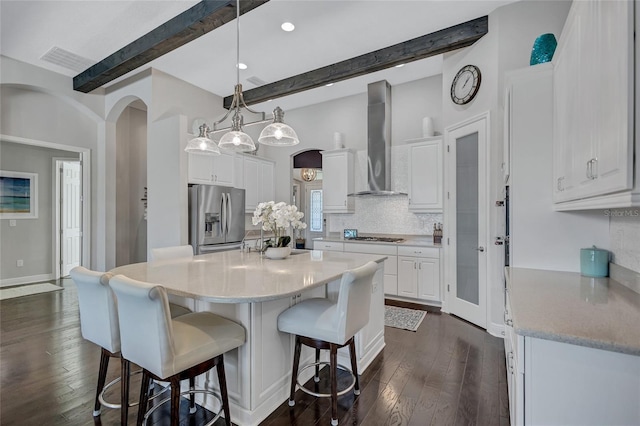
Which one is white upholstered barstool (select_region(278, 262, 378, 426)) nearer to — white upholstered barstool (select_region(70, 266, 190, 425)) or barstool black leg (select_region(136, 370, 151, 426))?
barstool black leg (select_region(136, 370, 151, 426))

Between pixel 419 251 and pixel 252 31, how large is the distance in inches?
137

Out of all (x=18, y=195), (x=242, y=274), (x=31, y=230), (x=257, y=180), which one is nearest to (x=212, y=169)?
(x=257, y=180)

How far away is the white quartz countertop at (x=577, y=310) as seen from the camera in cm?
106

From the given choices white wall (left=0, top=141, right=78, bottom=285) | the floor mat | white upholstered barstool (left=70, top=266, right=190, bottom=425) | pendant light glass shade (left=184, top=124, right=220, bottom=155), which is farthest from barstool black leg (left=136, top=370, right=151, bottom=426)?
white wall (left=0, top=141, right=78, bottom=285)

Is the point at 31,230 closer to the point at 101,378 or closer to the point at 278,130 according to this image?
the point at 101,378

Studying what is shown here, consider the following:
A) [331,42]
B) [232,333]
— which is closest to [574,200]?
[232,333]

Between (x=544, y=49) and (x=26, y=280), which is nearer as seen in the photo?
(x=544, y=49)

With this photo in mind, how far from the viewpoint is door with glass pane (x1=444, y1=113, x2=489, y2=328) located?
132 inches

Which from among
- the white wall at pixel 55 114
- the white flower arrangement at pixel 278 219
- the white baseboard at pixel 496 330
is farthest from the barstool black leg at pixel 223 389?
the white wall at pixel 55 114

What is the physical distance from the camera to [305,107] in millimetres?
5992

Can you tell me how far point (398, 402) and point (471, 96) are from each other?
3237 millimetres

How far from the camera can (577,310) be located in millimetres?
1347

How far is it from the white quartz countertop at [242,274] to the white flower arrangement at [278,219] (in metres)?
0.19

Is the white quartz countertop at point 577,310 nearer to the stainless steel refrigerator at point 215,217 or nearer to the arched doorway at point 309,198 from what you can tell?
the stainless steel refrigerator at point 215,217
